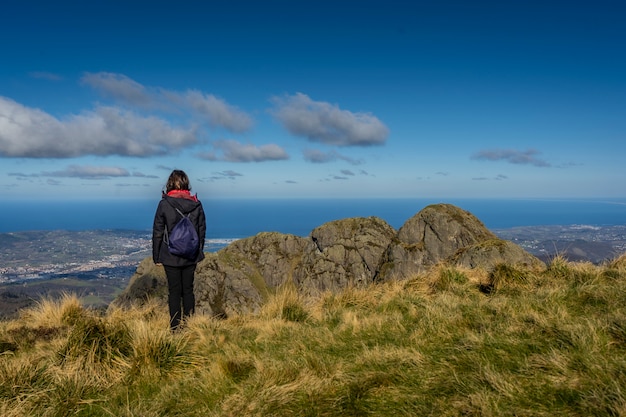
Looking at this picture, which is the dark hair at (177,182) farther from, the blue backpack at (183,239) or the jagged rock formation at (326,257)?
the jagged rock formation at (326,257)

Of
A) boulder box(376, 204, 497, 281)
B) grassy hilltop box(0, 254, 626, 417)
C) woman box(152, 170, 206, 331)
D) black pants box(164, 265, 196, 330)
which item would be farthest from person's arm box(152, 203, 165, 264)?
boulder box(376, 204, 497, 281)

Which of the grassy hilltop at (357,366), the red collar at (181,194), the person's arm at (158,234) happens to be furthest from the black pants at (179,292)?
the red collar at (181,194)

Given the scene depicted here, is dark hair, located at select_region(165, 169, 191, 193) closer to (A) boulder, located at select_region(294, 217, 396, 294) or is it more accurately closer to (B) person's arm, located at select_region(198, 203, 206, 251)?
(B) person's arm, located at select_region(198, 203, 206, 251)

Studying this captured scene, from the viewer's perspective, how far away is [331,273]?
303ft

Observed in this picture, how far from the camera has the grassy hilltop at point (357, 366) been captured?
3.43 m

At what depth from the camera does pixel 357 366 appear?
4637 millimetres

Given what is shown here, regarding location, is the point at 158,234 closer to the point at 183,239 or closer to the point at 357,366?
the point at 183,239

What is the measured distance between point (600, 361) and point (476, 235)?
79.7m

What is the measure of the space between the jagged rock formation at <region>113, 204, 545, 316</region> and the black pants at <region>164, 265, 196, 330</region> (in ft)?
206

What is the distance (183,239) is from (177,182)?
55.7 inches

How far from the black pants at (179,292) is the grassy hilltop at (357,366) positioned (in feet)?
2.56

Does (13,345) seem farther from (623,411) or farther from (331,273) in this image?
(331,273)

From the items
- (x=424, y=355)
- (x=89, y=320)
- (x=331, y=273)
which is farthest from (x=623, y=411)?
(x=331, y=273)

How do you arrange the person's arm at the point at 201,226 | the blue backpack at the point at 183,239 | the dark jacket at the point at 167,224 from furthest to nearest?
the person's arm at the point at 201,226 < the dark jacket at the point at 167,224 < the blue backpack at the point at 183,239
